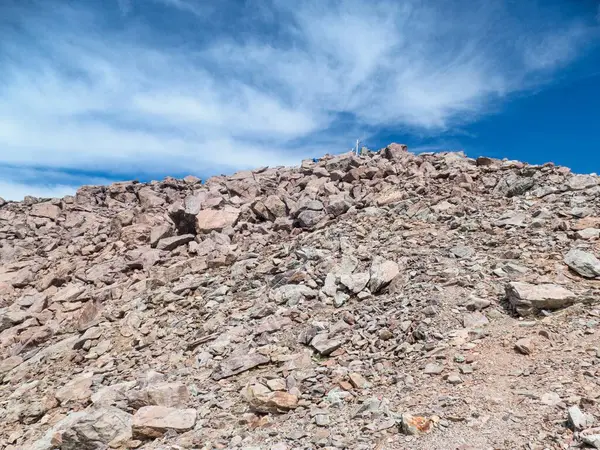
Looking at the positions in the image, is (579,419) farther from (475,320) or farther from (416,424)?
(475,320)

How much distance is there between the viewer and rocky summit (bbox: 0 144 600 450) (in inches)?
221

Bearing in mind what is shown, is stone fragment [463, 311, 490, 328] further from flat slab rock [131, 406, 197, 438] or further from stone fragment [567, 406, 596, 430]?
flat slab rock [131, 406, 197, 438]

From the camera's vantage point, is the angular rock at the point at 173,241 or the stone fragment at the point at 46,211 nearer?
the angular rock at the point at 173,241

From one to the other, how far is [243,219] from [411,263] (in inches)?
290

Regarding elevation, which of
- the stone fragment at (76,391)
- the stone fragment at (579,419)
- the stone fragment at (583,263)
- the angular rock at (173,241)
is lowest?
the stone fragment at (76,391)

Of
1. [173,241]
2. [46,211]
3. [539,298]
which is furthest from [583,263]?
[46,211]

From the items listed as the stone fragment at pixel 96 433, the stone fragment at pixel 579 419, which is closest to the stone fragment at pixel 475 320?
the stone fragment at pixel 579 419

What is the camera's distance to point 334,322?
26.9 ft

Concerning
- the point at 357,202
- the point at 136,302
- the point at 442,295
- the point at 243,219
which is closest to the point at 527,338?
the point at 442,295

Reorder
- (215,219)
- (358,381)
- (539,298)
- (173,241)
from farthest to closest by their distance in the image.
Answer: (215,219)
(173,241)
(539,298)
(358,381)

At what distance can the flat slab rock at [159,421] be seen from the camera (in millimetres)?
6230

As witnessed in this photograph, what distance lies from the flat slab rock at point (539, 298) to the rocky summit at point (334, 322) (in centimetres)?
4

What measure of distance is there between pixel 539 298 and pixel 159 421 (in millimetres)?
6607

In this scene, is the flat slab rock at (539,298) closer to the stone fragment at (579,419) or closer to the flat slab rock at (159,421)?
the stone fragment at (579,419)
